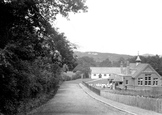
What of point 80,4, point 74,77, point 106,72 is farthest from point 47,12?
point 106,72

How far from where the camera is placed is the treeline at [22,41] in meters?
12.9

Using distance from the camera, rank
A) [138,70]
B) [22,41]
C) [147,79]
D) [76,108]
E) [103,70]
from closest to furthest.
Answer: [22,41] < [76,108] < [147,79] < [138,70] < [103,70]

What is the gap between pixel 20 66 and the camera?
13922 millimetres

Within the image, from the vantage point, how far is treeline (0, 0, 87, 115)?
1288 centimetres

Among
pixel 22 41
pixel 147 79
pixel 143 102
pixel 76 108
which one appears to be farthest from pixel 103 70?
pixel 22 41

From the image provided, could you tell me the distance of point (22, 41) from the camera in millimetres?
14500

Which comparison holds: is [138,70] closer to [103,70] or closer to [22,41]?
[103,70]

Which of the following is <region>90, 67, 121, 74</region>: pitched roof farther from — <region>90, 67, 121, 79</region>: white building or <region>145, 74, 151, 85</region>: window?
<region>145, 74, 151, 85</region>: window

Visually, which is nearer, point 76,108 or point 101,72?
point 76,108

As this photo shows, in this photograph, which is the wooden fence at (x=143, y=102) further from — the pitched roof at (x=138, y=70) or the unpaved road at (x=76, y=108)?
the pitched roof at (x=138, y=70)

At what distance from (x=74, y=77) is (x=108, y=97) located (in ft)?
242

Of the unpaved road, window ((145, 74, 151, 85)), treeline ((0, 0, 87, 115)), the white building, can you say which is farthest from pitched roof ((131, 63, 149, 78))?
treeline ((0, 0, 87, 115))

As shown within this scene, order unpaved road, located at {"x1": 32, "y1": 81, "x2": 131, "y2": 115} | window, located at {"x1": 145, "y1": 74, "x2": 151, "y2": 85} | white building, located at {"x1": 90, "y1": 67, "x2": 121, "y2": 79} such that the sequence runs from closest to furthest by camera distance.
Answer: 1. unpaved road, located at {"x1": 32, "y1": 81, "x2": 131, "y2": 115}
2. window, located at {"x1": 145, "y1": 74, "x2": 151, "y2": 85}
3. white building, located at {"x1": 90, "y1": 67, "x2": 121, "y2": 79}

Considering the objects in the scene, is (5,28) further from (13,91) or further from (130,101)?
(130,101)
